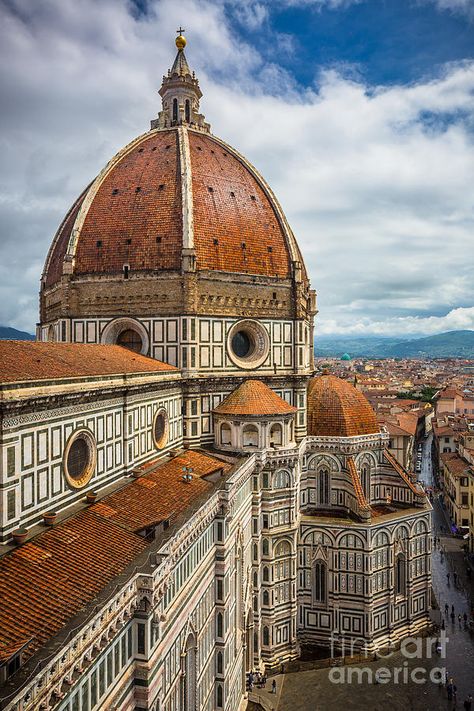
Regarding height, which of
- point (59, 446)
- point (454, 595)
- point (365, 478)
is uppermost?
point (59, 446)

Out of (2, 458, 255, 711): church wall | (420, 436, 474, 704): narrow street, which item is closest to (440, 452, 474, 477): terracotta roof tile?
(420, 436, 474, 704): narrow street

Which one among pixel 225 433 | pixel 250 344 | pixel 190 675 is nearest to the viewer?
pixel 190 675

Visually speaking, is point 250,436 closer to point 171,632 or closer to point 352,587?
point 352,587

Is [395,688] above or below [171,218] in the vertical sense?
below

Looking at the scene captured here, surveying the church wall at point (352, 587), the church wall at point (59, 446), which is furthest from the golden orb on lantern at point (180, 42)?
the church wall at point (352, 587)

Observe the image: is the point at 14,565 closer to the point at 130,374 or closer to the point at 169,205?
the point at 130,374

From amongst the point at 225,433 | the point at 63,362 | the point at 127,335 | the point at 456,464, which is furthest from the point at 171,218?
the point at 456,464

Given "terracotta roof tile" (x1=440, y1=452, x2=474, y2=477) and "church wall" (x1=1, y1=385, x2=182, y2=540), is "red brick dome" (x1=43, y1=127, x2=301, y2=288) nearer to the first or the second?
"church wall" (x1=1, y1=385, x2=182, y2=540)
